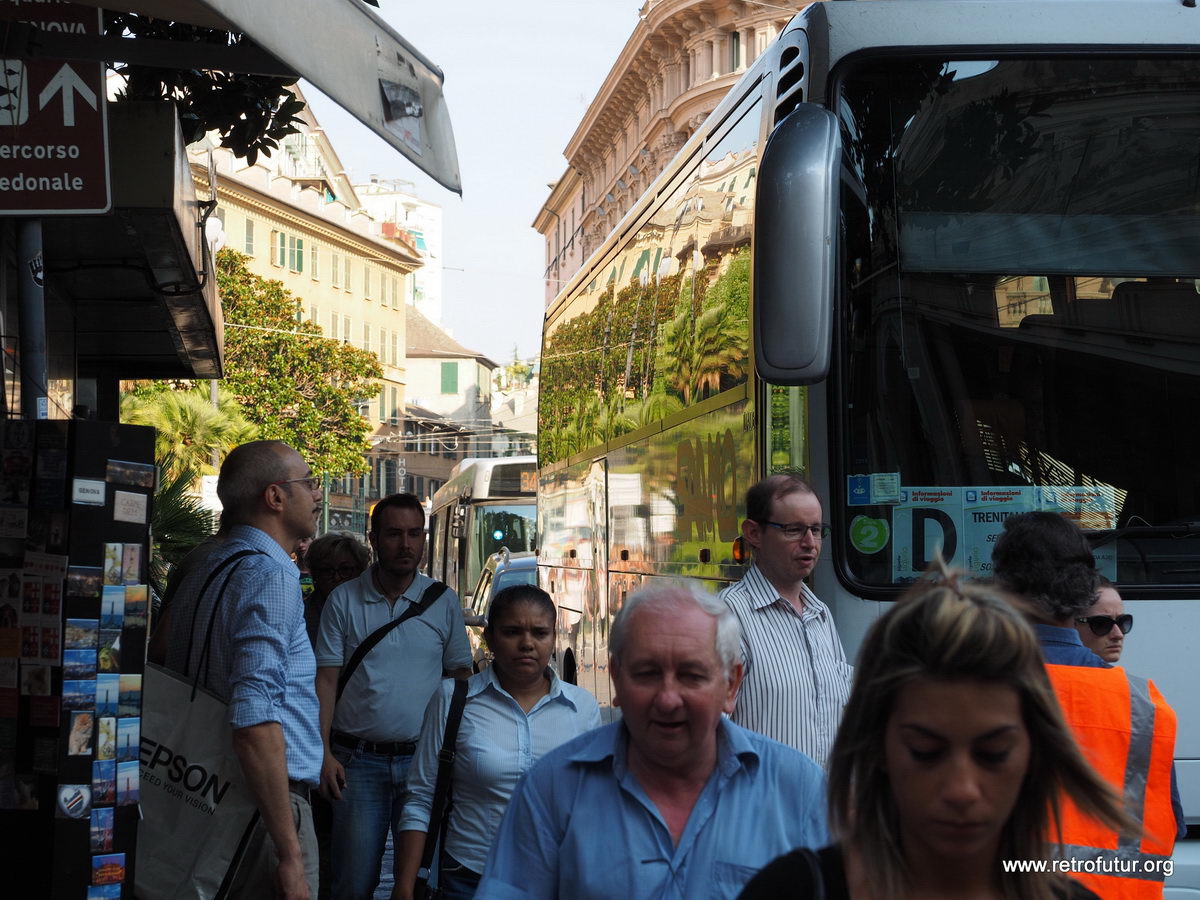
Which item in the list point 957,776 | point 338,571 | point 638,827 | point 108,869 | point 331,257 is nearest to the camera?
point 957,776

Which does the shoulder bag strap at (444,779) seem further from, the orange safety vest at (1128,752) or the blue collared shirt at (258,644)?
the orange safety vest at (1128,752)

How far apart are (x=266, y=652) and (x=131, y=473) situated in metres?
0.72

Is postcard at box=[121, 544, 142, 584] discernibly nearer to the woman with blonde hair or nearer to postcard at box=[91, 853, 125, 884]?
postcard at box=[91, 853, 125, 884]

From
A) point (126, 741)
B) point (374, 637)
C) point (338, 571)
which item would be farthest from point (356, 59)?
point (338, 571)

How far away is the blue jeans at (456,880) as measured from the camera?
15.7ft

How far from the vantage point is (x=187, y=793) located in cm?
483

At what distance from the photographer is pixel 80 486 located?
→ 15.5 ft

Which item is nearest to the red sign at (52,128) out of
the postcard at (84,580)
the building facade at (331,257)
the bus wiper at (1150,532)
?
the postcard at (84,580)

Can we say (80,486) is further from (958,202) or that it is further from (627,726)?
(958,202)

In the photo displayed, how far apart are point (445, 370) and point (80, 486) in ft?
362

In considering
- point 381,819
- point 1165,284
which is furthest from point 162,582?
point 1165,284

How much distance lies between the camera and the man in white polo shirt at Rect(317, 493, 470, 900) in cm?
643

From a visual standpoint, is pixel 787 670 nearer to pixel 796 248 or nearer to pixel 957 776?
pixel 796 248

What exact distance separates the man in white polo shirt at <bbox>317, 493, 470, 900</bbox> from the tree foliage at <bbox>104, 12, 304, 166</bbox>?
234 cm
